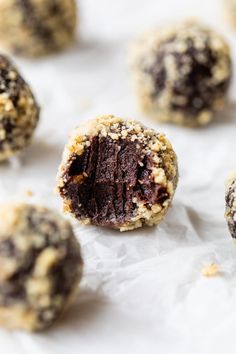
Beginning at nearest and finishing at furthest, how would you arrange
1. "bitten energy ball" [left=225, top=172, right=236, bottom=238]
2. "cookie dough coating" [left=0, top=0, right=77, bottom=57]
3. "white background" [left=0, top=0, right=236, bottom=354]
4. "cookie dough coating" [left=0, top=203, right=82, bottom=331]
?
"cookie dough coating" [left=0, top=203, right=82, bottom=331]
"white background" [left=0, top=0, right=236, bottom=354]
"bitten energy ball" [left=225, top=172, right=236, bottom=238]
"cookie dough coating" [left=0, top=0, right=77, bottom=57]

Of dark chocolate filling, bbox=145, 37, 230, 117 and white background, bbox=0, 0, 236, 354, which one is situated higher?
dark chocolate filling, bbox=145, 37, 230, 117

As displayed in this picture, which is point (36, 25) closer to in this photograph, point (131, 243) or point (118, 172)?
point (118, 172)

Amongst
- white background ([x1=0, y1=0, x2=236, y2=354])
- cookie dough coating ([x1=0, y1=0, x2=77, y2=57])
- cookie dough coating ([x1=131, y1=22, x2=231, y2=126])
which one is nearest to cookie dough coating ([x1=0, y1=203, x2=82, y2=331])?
white background ([x1=0, y1=0, x2=236, y2=354])

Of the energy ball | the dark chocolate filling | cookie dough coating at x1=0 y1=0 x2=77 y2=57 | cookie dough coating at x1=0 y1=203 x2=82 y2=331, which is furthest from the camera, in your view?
cookie dough coating at x1=0 y1=0 x2=77 y2=57

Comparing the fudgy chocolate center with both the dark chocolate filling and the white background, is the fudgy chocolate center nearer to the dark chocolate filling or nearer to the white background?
→ the white background

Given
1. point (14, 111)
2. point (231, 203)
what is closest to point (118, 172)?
point (231, 203)

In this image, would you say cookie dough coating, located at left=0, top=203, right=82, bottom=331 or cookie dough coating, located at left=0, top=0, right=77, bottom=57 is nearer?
cookie dough coating, located at left=0, top=203, right=82, bottom=331
